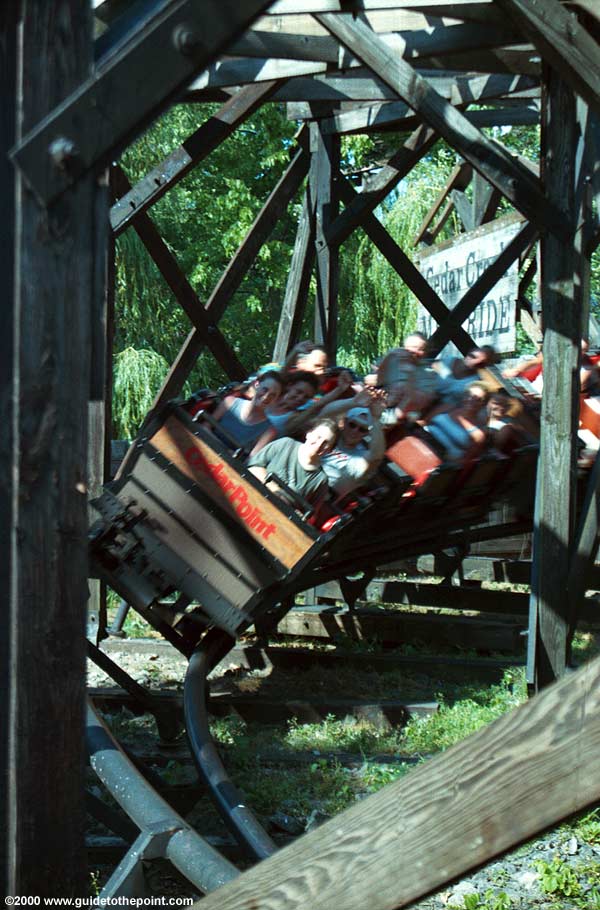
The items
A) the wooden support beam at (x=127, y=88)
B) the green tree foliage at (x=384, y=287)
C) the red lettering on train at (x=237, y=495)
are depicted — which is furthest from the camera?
the green tree foliage at (x=384, y=287)

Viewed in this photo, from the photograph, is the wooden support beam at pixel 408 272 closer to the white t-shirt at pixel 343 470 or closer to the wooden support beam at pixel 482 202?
the wooden support beam at pixel 482 202

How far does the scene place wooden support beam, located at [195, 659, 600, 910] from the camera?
179 cm

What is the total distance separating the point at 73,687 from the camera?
2.57 m

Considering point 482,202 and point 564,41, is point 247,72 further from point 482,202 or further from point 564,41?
point 482,202

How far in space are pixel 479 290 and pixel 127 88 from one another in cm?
672

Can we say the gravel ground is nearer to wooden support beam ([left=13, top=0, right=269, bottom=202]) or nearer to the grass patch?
the grass patch

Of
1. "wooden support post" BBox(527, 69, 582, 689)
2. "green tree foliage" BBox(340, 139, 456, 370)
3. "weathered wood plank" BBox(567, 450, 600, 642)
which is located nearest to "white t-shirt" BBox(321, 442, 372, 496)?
"wooden support post" BBox(527, 69, 582, 689)

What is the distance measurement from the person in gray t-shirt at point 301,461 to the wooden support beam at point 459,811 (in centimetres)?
389

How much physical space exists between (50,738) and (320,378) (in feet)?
16.4

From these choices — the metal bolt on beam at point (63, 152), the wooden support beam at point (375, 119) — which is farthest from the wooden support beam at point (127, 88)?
the wooden support beam at point (375, 119)

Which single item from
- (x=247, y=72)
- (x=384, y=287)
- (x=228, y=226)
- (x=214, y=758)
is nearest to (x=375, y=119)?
(x=247, y=72)

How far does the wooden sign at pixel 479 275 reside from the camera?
27.0 feet

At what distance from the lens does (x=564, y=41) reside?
4.67 metres

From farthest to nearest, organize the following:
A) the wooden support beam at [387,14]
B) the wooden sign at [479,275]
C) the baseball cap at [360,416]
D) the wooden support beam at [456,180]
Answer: the wooden support beam at [456,180] → the wooden sign at [479,275] → the baseball cap at [360,416] → the wooden support beam at [387,14]
